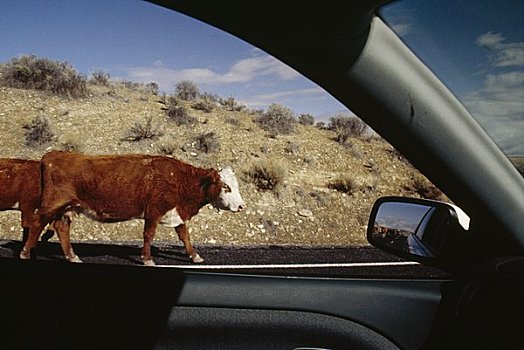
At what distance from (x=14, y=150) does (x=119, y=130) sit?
1.87 meters

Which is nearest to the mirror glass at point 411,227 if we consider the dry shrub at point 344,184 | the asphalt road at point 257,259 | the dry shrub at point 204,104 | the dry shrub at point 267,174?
the asphalt road at point 257,259

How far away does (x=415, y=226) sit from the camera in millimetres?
2461

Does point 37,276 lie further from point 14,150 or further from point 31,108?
point 31,108

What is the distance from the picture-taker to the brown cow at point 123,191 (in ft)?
11.3

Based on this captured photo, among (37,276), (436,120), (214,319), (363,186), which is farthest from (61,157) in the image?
(363,186)

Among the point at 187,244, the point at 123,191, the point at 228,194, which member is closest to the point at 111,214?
the point at 123,191

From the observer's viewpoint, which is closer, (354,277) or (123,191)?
(354,277)

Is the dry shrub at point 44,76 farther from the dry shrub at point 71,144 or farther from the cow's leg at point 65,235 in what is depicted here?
the cow's leg at point 65,235

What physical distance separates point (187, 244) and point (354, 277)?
52.6 inches

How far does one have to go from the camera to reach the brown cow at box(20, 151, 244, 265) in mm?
3445

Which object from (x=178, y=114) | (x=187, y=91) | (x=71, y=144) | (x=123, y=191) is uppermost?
(x=187, y=91)

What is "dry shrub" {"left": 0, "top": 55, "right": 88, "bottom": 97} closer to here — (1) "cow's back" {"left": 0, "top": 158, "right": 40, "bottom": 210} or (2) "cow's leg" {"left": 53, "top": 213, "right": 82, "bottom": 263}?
(1) "cow's back" {"left": 0, "top": 158, "right": 40, "bottom": 210}

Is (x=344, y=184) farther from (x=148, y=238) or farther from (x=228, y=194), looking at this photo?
(x=148, y=238)

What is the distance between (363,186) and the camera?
7.08 metres
